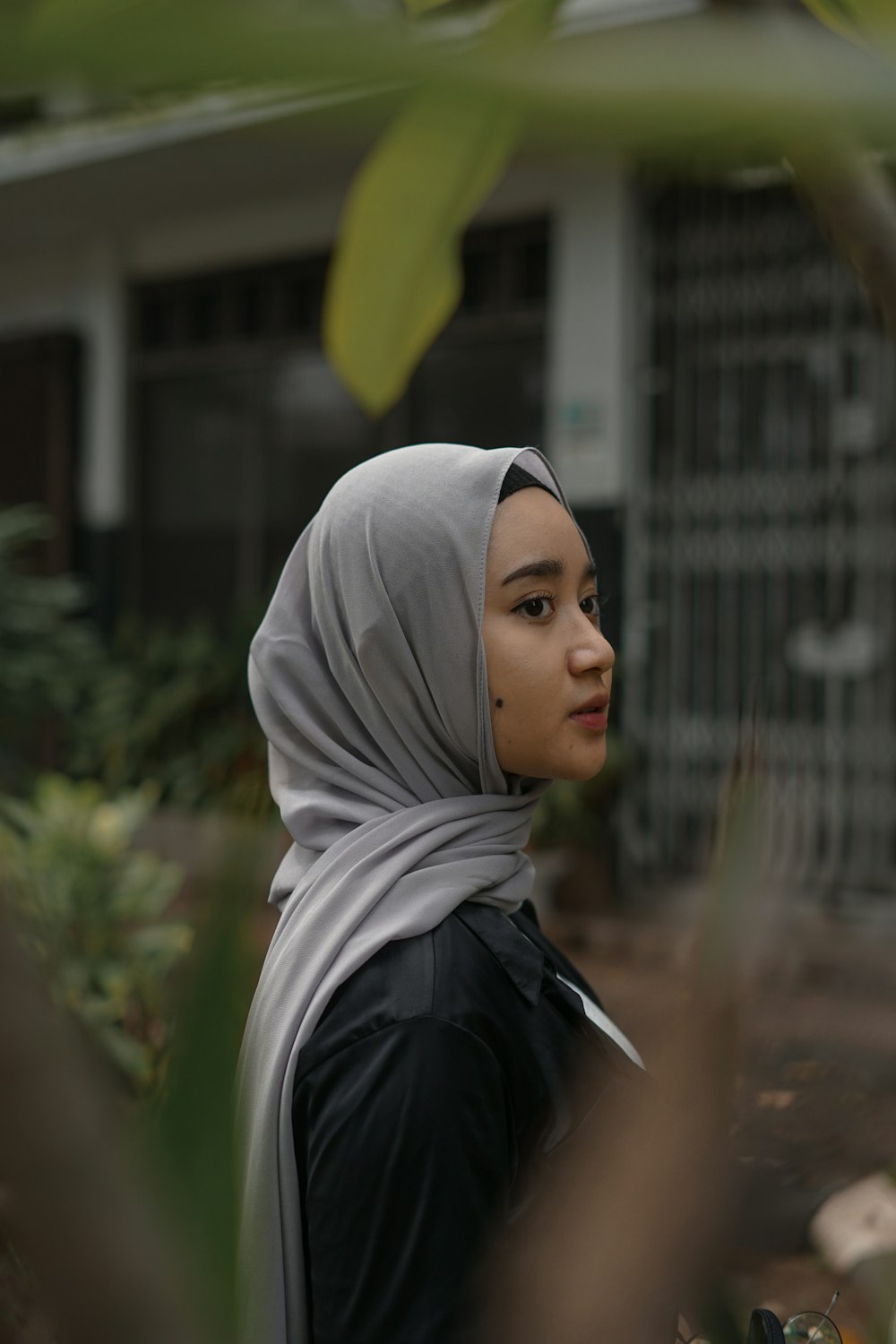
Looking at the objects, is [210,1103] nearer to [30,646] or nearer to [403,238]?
[403,238]

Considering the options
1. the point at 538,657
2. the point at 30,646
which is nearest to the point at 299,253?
the point at 30,646

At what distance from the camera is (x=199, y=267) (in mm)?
6754

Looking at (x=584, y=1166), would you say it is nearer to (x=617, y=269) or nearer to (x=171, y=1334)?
(x=171, y=1334)

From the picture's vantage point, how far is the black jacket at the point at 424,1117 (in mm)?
845

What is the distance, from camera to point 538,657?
1070 mm

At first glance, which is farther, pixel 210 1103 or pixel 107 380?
pixel 107 380

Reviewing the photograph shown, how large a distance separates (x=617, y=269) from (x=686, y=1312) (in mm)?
5499

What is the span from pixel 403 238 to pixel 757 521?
5.12 metres

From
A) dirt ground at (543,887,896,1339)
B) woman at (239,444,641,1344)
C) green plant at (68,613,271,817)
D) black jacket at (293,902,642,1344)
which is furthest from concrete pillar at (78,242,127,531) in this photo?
dirt ground at (543,887,896,1339)

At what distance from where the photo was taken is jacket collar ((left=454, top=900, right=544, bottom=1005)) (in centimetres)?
102

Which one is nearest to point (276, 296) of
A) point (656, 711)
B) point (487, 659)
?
point (656, 711)

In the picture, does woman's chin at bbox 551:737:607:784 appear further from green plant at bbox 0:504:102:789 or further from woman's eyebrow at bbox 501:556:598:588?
green plant at bbox 0:504:102:789

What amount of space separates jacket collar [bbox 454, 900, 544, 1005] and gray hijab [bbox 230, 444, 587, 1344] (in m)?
0.02

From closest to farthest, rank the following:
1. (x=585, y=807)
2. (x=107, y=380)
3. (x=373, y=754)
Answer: (x=373, y=754)
(x=585, y=807)
(x=107, y=380)
